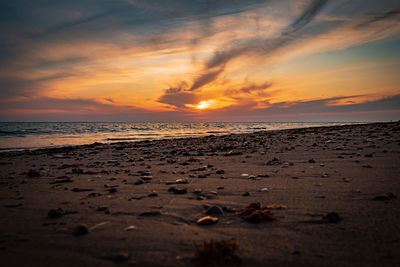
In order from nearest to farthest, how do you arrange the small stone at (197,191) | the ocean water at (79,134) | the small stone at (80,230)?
1. the small stone at (80,230)
2. the small stone at (197,191)
3. the ocean water at (79,134)

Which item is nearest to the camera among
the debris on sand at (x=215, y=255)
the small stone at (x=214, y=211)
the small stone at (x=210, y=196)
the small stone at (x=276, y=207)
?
the debris on sand at (x=215, y=255)

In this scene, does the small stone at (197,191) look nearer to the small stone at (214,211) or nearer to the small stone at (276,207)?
the small stone at (214,211)

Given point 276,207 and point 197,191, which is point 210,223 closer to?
point 276,207

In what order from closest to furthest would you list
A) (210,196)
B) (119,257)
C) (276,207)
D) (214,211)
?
(119,257)
(214,211)
(276,207)
(210,196)

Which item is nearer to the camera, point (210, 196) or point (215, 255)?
point (215, 255)

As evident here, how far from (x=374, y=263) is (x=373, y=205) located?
1.60 metres

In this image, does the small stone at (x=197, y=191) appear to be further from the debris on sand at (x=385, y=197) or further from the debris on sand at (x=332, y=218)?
the debris on sand at (x=385, y=197)

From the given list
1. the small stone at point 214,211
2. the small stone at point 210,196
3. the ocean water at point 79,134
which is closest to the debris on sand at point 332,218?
the small stone at point 214,211

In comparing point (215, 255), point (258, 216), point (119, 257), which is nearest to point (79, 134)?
point (119, 257)

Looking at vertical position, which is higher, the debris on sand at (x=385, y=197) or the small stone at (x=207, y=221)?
the debris on sand at (x=385, y=197)

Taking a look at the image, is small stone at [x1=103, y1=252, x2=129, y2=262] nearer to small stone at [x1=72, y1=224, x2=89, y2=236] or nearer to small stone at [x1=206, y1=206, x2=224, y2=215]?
small stone at [x1=72, y1=224, x2=89, y2=236]

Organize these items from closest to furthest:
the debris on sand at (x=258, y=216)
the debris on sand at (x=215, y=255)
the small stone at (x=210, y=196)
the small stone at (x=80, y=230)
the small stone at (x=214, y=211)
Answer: the debris on sand at (x=215, y=255) < the small stone at (x=80, y=230) < the debris on sand at (x=258, y=216) < the small stone at (x=214, y=211) < the small stone at (x=210, y=196)

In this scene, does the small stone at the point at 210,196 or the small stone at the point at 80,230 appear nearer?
the small stone at the point at 80,230

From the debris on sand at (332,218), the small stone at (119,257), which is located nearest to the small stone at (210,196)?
the debris on sand at (332,218)
